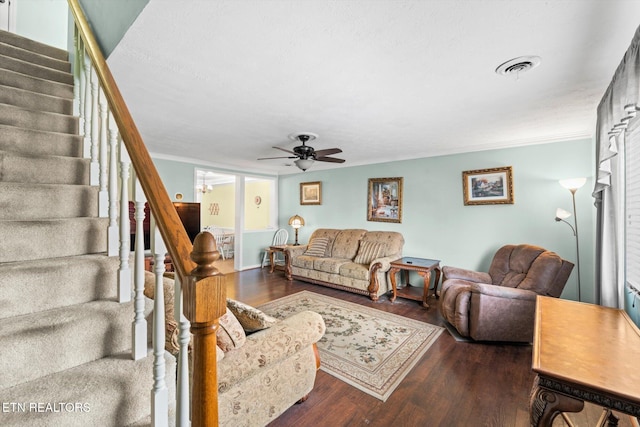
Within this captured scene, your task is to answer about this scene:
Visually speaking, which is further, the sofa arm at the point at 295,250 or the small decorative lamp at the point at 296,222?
the small decorative lamp at the point at 296,222

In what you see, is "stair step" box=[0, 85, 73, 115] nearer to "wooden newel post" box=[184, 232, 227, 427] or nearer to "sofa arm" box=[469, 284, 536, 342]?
"wooden newel post" box=[184, 232, 227, 427]

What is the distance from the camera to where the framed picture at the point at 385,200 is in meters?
4.75

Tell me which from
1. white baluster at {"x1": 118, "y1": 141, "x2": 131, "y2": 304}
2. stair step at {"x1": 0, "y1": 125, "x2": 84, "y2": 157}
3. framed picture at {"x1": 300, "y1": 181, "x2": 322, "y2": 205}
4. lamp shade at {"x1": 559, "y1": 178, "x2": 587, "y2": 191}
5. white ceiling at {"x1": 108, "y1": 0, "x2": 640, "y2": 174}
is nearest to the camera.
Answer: white baluster at {"x1": 118, "y1": 141, "x2": 131, "y2": 304}

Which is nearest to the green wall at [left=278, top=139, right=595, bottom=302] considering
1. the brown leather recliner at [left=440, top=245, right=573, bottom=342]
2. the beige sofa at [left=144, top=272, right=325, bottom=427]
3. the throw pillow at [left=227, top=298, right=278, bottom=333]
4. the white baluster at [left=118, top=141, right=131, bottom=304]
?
the brown leather recliner at [left=440, top=245, right=573, bottom=342]

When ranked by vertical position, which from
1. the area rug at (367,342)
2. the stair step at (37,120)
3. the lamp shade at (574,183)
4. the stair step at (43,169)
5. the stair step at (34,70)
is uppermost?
the stair step at (34,70)

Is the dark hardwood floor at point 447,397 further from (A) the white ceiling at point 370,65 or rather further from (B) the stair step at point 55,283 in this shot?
(A) the white ceiling at point 370,65

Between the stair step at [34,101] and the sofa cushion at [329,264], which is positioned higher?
the stair step at [34,101]

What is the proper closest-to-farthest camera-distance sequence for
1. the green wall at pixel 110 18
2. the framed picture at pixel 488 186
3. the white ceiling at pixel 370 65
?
the white ceiling at pixel 370 65, the green wall at pixel 110 18, the framed picture at pixel 488 186

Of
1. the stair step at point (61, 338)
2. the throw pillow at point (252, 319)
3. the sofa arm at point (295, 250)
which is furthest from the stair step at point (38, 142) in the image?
the sofa arm at point (295, 250)

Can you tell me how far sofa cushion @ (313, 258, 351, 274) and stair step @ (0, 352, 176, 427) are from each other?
362cm

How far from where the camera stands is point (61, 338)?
3.22 ft

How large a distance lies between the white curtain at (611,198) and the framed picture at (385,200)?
269 centimetres

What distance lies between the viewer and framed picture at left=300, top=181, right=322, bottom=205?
19.3ft

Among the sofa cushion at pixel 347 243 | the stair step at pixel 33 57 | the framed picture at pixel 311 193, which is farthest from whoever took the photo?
the framed picture at pixel 311 193
